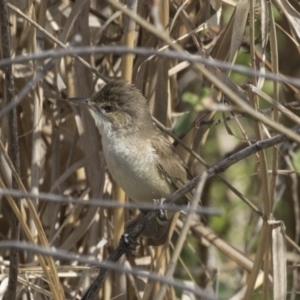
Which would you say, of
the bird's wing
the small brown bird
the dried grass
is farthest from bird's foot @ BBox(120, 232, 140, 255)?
the bird's wing

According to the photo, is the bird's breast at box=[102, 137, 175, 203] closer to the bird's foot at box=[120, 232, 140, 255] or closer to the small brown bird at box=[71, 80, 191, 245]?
the small brown bird at box=[71, 80, 191, 245]

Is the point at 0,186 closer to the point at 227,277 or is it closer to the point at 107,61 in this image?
the point at 107,61

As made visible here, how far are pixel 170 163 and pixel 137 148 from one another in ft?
0.56

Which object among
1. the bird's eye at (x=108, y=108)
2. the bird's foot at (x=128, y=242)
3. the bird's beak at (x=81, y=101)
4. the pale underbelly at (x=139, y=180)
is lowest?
the bird's foot at (x=128, y=242)

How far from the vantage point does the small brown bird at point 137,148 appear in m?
3.08

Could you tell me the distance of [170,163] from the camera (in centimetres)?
320

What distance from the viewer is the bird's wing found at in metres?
3.20

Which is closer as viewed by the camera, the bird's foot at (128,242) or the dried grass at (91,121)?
the bird's foot at (128,242)

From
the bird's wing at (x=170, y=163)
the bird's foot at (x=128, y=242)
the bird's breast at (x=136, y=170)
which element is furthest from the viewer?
the bird's wing at (x=170, y=163)

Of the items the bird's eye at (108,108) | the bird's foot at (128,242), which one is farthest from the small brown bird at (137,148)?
the bird's foot at (128,242)

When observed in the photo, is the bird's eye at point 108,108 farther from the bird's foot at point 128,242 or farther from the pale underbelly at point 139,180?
the bird's foot at point 128,242

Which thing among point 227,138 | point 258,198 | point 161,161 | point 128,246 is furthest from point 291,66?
point 128,246

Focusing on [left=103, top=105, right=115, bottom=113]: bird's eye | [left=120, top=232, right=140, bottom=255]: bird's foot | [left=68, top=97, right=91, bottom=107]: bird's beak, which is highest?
[left=68, top=97, right=91, bottom=107]: bird's beak

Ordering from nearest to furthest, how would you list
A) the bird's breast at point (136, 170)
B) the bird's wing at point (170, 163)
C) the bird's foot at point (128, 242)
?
the bird's foot at point (128, 242)
the bird's breast at point (136, 170)
the bird's wing at point (170, 163)
